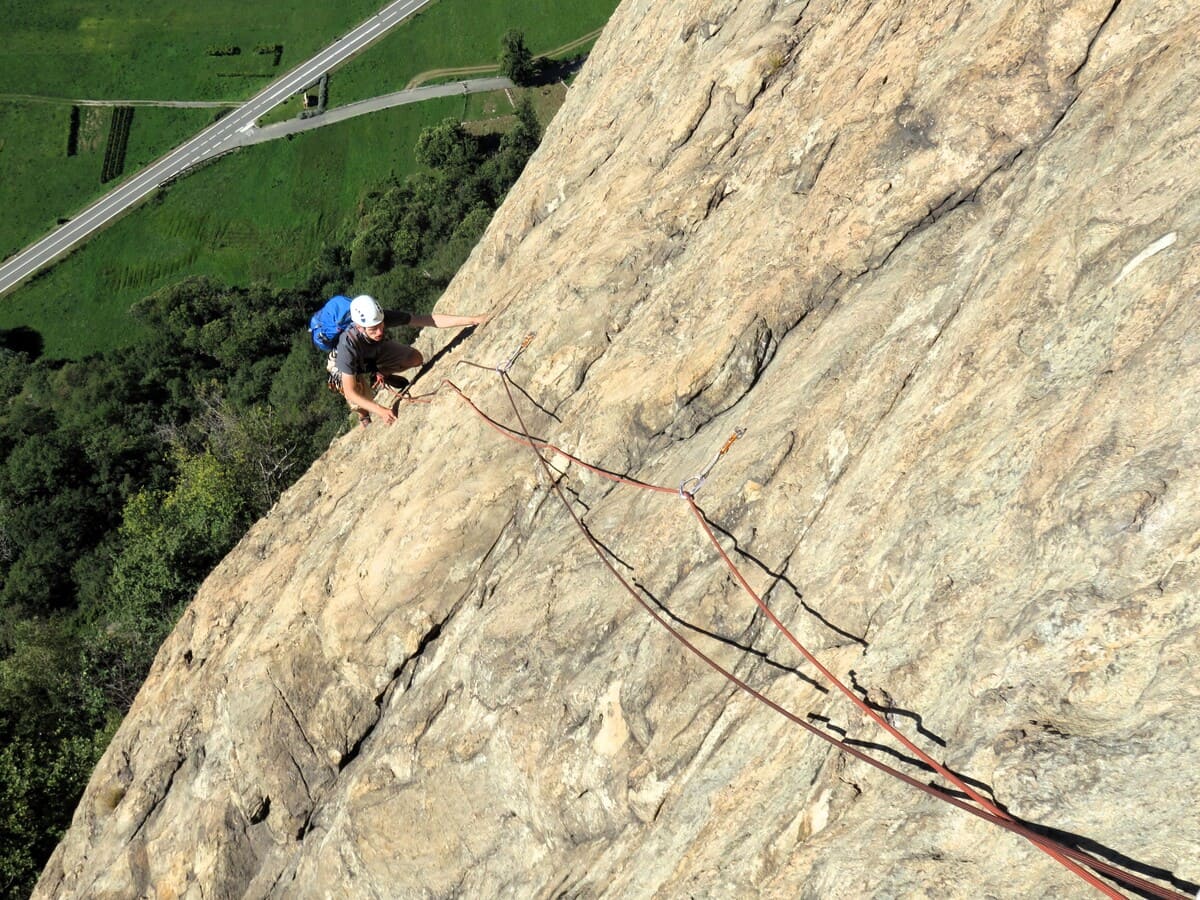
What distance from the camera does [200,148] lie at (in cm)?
6184

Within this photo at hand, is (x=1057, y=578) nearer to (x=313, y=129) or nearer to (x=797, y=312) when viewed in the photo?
(x=797, y=312)

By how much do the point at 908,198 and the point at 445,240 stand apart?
47.5 m

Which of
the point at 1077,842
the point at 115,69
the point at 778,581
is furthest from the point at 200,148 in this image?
the point at 1077,842

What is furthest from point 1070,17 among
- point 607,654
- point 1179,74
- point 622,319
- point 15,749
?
point 15,749

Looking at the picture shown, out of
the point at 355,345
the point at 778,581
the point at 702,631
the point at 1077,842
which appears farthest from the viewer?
the point at 355,345

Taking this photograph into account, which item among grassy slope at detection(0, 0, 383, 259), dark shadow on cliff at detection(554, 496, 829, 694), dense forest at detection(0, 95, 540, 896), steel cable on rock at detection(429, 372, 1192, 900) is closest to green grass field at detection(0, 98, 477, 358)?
dense forest at detection(0, 95, 540, 896)

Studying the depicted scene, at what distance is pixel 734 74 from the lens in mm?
11648

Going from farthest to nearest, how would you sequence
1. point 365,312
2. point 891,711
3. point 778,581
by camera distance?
point 365,312 < point 778,581 < point 891,711

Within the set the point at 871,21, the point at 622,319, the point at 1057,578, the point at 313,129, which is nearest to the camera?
the point at 1057,578

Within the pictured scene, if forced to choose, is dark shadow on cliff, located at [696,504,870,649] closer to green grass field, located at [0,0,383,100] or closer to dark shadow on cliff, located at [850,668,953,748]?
dark shadow on cliff, located at [850,668,953,748]

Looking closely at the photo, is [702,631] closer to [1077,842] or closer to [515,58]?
[1077,842]

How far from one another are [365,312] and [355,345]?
110 centimetres

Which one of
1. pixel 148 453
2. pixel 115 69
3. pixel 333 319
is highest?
pixel 115 69

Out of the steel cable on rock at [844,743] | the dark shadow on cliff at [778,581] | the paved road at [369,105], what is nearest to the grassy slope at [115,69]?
the paved road at [369,105]
